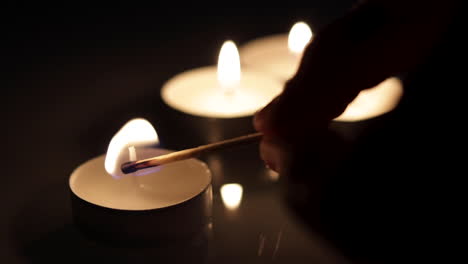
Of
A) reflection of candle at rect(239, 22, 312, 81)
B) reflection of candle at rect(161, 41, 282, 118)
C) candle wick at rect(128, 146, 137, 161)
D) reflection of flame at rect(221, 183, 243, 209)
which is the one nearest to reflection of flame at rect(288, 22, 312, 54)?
reflection of candle at rect(239, 22, 312, 81)

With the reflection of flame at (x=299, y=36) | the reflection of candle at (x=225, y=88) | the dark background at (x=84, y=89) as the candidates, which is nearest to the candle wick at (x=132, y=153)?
the dark background at (x=84, y=89)

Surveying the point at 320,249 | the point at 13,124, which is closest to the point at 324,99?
the point at 320,249

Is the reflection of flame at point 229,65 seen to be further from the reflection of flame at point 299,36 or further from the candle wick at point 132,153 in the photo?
the candle wick at point 132,153

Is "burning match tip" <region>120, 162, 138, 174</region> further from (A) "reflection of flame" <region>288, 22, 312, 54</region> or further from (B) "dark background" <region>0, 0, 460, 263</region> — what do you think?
(A) "reflection of flame" <region>288, 22, 312, 54</region>

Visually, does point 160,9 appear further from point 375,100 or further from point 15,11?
point 375,100

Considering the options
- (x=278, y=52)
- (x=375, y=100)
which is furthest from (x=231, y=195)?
(x=278, y=52)
